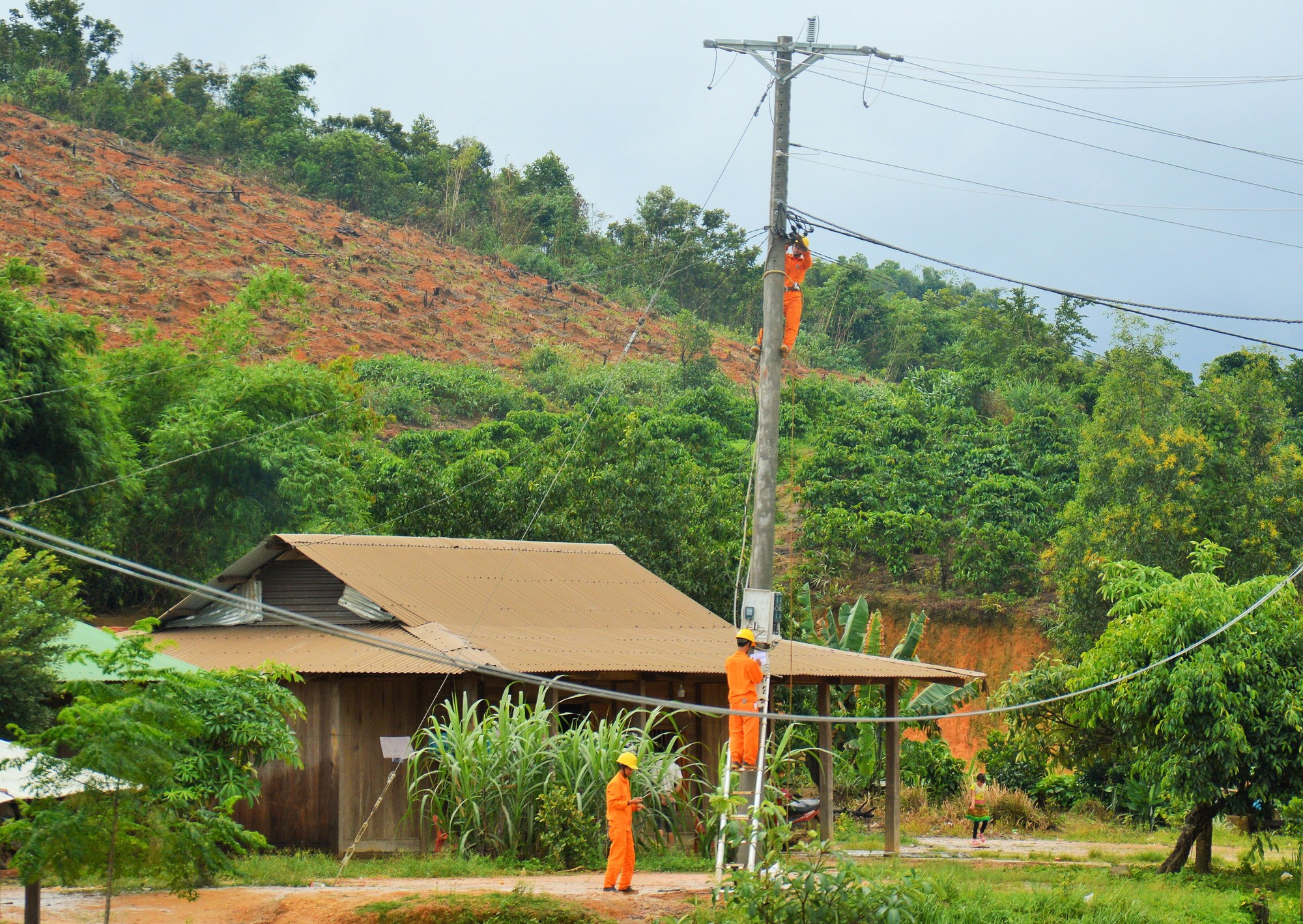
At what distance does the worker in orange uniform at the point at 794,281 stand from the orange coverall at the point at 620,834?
14.9ft

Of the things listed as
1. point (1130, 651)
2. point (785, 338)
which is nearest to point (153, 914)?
point (785, 338)

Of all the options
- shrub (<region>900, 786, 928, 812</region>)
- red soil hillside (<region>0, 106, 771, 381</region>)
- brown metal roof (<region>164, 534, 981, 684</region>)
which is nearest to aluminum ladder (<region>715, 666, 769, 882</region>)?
brown metal roof (<region>164, 534, 981, 684</region>)

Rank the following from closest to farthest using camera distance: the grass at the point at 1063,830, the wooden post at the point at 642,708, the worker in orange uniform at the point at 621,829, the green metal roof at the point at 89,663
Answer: the worker in orange uniform at the point at 621,829
the green metal roof at the point at 89,663
the wooden post at the point at 642,708
the grass at the point at 1063,830

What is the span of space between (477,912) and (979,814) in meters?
11.8

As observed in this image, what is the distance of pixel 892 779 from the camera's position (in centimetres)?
1728

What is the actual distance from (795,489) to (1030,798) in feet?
54.2

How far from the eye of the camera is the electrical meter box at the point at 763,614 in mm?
11586

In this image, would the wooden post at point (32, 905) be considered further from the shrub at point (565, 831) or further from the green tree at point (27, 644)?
the shrub at point (565, 831)

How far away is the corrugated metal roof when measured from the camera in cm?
1467

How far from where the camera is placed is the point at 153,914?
10.8m

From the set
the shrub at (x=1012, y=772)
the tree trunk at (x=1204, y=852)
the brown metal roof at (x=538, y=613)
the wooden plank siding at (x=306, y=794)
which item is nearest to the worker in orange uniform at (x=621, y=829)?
the brown metal roof at (x=538, y=613)

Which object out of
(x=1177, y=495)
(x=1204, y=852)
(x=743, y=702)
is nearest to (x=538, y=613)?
(x=743, y=702)

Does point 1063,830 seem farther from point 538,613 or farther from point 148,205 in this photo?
point 148,205

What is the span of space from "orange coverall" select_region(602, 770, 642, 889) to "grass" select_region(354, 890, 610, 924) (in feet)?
3.60
